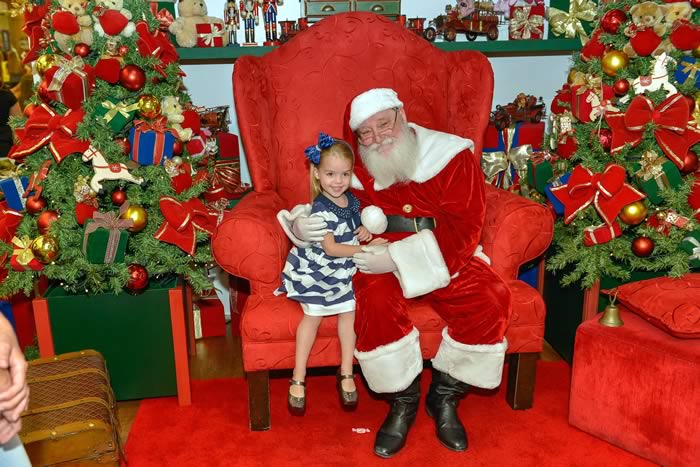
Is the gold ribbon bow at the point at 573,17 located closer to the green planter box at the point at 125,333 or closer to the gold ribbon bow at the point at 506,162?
the gold ribbon bow at the point at 506,162

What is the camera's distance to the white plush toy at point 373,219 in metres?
2.57

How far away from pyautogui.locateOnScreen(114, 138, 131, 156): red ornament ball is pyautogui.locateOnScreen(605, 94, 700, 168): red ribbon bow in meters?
1.97

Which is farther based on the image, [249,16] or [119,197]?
[249,16]

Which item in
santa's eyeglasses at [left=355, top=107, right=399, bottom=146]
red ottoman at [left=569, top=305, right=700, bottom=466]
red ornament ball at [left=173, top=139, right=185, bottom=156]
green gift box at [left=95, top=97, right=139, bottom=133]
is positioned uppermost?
green gift box at [left=95, top=97, right=139, bottom=133]

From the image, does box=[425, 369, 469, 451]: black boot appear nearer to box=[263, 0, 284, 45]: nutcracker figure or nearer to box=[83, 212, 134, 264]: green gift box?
box=[83, 212, 134, 264]: green gift box

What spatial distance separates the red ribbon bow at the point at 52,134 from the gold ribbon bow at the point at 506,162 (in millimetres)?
1933

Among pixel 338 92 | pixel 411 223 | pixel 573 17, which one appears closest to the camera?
pixel 411 223

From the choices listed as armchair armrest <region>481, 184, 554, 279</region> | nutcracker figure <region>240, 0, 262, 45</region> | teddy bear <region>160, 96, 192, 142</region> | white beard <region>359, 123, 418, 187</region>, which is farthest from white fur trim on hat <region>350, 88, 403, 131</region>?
nutcracker figure <region>240, 0, 262, 45</region>

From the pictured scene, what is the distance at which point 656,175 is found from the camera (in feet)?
8.51

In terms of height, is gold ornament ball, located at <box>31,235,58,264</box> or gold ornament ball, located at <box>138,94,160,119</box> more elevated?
gold ornament ball, located at <box>138,94,160,119</box>

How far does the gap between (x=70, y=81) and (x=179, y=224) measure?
672 mm

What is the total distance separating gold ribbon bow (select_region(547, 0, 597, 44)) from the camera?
3234mm

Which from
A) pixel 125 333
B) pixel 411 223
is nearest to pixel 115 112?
pixel 125 333

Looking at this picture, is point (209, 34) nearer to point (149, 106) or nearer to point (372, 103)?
point (149, 106)
